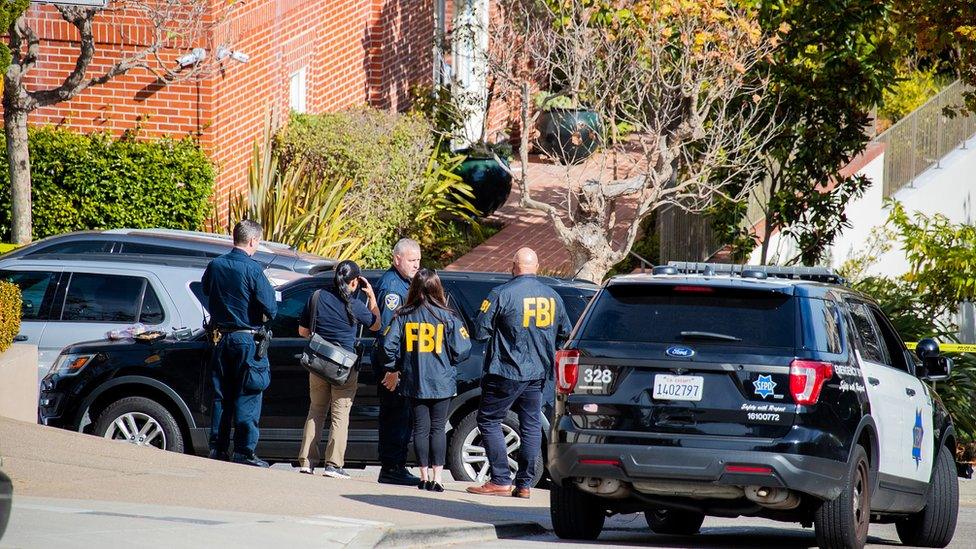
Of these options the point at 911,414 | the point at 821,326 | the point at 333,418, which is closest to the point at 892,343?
the point at 911,414

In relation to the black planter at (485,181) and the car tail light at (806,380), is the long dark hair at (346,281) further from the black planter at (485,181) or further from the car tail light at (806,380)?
the black planter at (485,181)

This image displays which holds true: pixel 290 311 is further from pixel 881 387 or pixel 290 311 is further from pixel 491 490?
pixel 881 387

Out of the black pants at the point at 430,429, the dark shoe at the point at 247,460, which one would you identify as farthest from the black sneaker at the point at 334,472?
the black pants at the point at 430,429

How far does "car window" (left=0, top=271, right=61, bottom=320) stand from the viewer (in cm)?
1345

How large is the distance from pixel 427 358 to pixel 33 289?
413 cm

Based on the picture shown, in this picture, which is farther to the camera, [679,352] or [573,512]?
[573,512]

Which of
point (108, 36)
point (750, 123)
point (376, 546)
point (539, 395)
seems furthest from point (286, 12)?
point (376, 546)

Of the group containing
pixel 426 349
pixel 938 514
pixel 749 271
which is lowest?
pixel 938 514

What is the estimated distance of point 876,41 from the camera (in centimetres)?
1817

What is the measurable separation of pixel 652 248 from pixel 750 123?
356 centimetres

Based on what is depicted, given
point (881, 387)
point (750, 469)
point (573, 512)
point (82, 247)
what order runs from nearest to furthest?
point (750, 469)
point (881, 387)
point (573, 512)
point (82, 247)

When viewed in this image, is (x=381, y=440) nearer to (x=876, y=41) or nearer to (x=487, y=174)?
(x=876, y=41)

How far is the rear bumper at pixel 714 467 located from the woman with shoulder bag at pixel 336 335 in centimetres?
330

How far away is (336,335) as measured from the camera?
11.7 m
